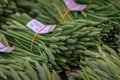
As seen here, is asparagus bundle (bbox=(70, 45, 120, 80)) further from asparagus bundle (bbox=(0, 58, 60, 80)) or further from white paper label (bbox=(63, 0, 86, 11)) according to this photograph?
white paper label (bbox=(63, 0, 86, 11))

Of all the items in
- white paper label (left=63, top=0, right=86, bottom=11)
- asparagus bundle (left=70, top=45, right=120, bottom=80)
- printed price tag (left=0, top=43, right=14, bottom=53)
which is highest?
printed price tag (left=0, top=43, right=14, bottom=53)

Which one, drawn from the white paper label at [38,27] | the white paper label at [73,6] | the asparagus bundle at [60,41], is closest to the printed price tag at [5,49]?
the asparagus bundle at [60,41]

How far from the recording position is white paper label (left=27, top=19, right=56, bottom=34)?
2600 millimetres

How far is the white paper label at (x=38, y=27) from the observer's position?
2.60 m

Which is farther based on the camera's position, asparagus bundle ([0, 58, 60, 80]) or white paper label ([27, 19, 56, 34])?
white paper label ([27, 19, 56, 34])

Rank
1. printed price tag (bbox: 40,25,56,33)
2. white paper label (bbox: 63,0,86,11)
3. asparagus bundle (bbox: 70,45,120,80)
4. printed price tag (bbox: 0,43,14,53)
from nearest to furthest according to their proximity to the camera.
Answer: asparagus bundle (bbox: 70,45,120,80)
printed price tag (bbox: 0,43,14,53)
printed price tag (bbox: 40,25,56,33)
white paper label (bbox: 63,0,86,11)

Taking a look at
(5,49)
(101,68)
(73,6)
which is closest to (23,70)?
(5,49)

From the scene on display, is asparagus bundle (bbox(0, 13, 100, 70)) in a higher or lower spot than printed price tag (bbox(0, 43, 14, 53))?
lower

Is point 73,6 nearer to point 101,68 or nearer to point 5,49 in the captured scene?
point 5,49

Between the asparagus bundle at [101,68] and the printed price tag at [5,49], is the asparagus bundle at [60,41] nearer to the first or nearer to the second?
the printed price tag at [5,49]

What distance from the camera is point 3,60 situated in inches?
85.7

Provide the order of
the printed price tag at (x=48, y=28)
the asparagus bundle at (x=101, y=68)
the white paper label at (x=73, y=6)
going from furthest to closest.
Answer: the white paper label at (x=73, y=6) → the printed price tag at (x=48, y=28) → the asparagus bundle at (x=101, y=68)

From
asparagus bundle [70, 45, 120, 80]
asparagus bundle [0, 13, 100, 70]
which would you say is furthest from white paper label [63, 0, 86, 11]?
asparagus bundle [70, 45, 120, 80]

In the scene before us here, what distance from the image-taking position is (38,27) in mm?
2660
